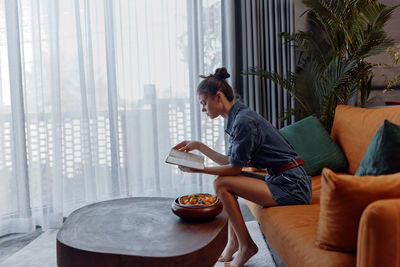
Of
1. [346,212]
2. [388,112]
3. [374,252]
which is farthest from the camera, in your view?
[388,112]

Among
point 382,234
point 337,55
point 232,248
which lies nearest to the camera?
point 382,234

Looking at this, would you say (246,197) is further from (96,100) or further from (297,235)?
(96,100)

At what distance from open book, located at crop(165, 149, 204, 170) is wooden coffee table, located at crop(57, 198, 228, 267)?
24 centimetres

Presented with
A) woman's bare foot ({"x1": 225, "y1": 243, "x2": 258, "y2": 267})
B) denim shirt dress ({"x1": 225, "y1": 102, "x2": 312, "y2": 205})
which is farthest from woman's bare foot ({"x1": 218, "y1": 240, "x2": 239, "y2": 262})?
denim shirt dress ({"x1": 225, "y1": 102, "x2": 312, "y2": 205})

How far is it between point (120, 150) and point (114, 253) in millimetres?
1891

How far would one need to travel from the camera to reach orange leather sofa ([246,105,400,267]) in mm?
897

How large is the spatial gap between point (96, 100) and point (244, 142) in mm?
1637

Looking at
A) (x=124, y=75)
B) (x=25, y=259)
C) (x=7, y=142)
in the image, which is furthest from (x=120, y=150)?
(x=25, y=259)

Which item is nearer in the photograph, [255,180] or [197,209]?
[197,209]

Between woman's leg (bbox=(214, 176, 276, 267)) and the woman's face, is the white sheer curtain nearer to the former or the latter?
the woman's face

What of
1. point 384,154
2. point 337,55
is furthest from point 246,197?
point 337,55

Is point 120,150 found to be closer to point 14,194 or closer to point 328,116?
point 14,194

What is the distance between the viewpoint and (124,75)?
2.96m

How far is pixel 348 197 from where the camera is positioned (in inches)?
39.7
